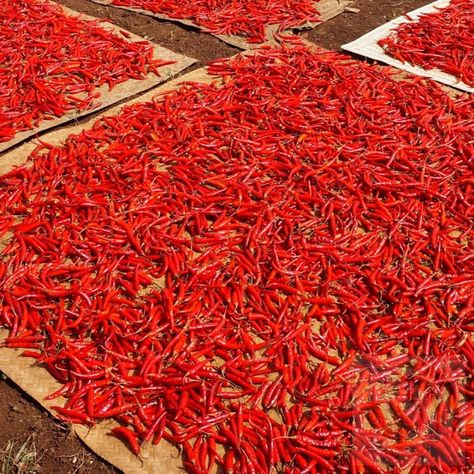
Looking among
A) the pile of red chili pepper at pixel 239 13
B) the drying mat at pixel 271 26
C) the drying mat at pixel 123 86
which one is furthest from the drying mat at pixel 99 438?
the pile of red chili pepper at pixel 239 13

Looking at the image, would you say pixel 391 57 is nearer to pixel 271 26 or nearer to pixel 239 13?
pixel 271 26

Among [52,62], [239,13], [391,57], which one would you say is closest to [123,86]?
[52,62]

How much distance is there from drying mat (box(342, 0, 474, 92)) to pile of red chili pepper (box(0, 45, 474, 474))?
0.76 metres

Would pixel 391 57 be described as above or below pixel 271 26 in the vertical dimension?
below

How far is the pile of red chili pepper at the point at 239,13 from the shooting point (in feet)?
26.8

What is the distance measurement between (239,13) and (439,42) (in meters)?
3.04

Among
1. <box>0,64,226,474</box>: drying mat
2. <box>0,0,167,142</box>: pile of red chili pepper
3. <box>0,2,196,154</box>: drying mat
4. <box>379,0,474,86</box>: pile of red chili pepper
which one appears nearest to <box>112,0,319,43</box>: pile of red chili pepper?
<box>0,2,196,154</box>: drying mat

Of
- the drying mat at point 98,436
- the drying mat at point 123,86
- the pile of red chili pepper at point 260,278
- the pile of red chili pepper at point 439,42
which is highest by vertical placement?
the pile of red chili pepper at point 439,42

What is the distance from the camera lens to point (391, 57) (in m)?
7.54

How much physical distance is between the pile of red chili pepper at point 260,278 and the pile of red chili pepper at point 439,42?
109 cm

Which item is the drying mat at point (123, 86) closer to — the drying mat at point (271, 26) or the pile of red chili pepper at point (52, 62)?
the pile of red chili pepper at point (52, 62)

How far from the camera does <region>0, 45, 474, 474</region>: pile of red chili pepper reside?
3.63 metres

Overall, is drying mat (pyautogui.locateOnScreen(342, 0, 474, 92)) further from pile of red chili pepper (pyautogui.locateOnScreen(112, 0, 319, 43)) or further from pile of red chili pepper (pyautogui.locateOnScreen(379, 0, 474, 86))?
pile of red chili pepper (pyautogui.locateOnScreen(112, 0, 319, 43))

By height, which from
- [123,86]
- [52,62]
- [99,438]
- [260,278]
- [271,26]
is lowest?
[99,438]
